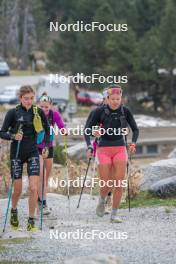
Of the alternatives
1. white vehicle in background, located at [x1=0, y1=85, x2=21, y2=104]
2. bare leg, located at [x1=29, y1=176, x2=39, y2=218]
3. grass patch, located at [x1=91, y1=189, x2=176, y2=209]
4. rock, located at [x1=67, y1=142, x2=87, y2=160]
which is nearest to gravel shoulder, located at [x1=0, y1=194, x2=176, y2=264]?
bare leg, located at [x1=29, y1=176, x2=39, y2=218]

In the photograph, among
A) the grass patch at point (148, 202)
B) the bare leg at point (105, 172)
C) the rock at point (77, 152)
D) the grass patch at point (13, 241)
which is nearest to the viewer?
the grass patch at point (13, 241)

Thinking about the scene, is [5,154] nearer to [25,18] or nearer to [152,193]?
[152,193]

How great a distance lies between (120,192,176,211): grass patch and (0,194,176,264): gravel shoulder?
0.42 meters

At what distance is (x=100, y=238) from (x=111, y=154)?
5.11 feet

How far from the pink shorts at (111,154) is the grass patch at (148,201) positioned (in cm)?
190

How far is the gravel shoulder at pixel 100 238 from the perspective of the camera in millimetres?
9289

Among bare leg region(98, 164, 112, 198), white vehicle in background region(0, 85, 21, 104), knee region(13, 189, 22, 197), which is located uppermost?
white vehicle in background region(0, 85, 21, 104)

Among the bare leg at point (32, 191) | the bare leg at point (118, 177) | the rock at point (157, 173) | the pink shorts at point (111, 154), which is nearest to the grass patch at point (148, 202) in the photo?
the rock at point (157, 173)

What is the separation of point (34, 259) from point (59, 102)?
146ft

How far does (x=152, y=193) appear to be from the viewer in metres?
14.3

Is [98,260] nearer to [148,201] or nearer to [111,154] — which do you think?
[111,154]

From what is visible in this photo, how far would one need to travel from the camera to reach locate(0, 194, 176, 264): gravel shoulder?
9.29 metres

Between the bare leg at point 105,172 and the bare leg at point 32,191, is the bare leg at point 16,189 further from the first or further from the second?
the bare leg at point 105,172

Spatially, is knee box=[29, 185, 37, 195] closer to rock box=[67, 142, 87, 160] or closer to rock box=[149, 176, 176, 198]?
rock box=[149, 176, 176, 198]
